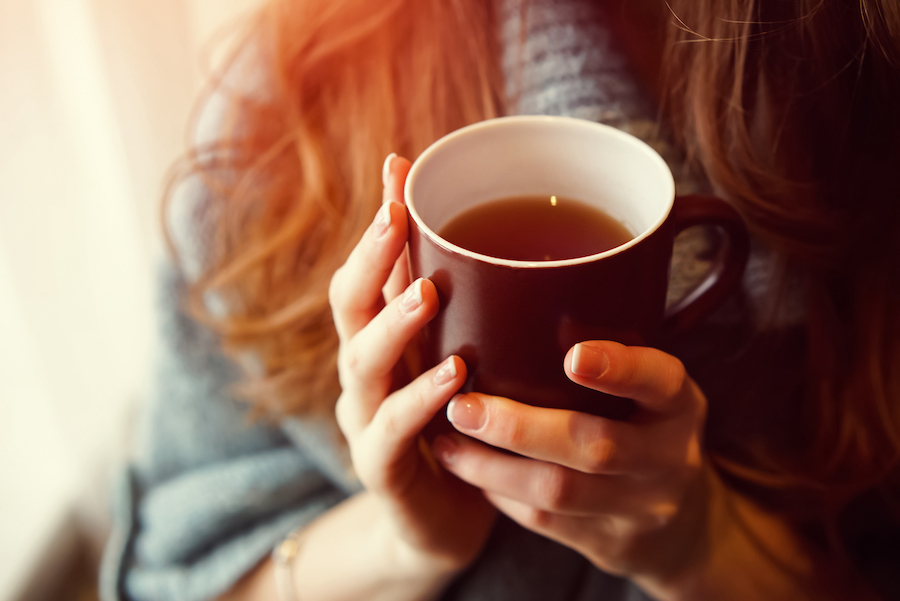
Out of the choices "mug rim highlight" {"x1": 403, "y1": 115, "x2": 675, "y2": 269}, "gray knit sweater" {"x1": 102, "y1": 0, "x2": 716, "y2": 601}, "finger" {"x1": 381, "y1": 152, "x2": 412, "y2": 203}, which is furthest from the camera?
"gray knit sweater" {"x1": 102, "y1": 0, "x2": 716, "y2": 601}

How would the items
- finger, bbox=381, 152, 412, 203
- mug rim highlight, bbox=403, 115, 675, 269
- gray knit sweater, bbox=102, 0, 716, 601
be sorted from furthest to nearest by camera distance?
1. gray knit sweater, bbox=102, 0, 716, 601
2. finger, bbox=381, 152, 412, 203
3. mug rim highlight, bbox=403, 115, 675, 269

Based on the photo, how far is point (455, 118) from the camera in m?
0.64

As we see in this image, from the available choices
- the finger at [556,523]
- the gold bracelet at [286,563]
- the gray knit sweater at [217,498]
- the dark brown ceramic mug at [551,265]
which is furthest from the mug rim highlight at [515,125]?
the gold bracelet at [286,563]

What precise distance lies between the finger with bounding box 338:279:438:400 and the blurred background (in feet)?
1.84

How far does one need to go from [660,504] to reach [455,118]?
1.36 feet

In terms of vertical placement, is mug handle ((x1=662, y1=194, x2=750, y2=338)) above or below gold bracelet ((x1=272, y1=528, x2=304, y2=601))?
above

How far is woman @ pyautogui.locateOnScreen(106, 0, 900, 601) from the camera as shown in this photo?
0.43 meters

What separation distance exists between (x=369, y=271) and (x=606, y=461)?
211 mm

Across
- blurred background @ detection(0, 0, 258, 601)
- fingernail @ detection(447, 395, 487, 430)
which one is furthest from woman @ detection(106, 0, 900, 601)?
blurred background @ detection(0, 0, 258, 601)

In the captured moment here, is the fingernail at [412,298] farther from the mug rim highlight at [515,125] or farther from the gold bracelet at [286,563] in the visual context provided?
the gold bracelet at [286,563]

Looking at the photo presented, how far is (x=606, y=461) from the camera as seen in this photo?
440 millimetres

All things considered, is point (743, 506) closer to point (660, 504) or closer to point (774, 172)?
point (660, 504)

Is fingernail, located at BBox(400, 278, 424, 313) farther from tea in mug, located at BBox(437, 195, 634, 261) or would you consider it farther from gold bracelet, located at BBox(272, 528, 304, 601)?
gold bracelet, located at BBox(272, 528, 304, 601)

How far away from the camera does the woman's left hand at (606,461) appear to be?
0.41 m
